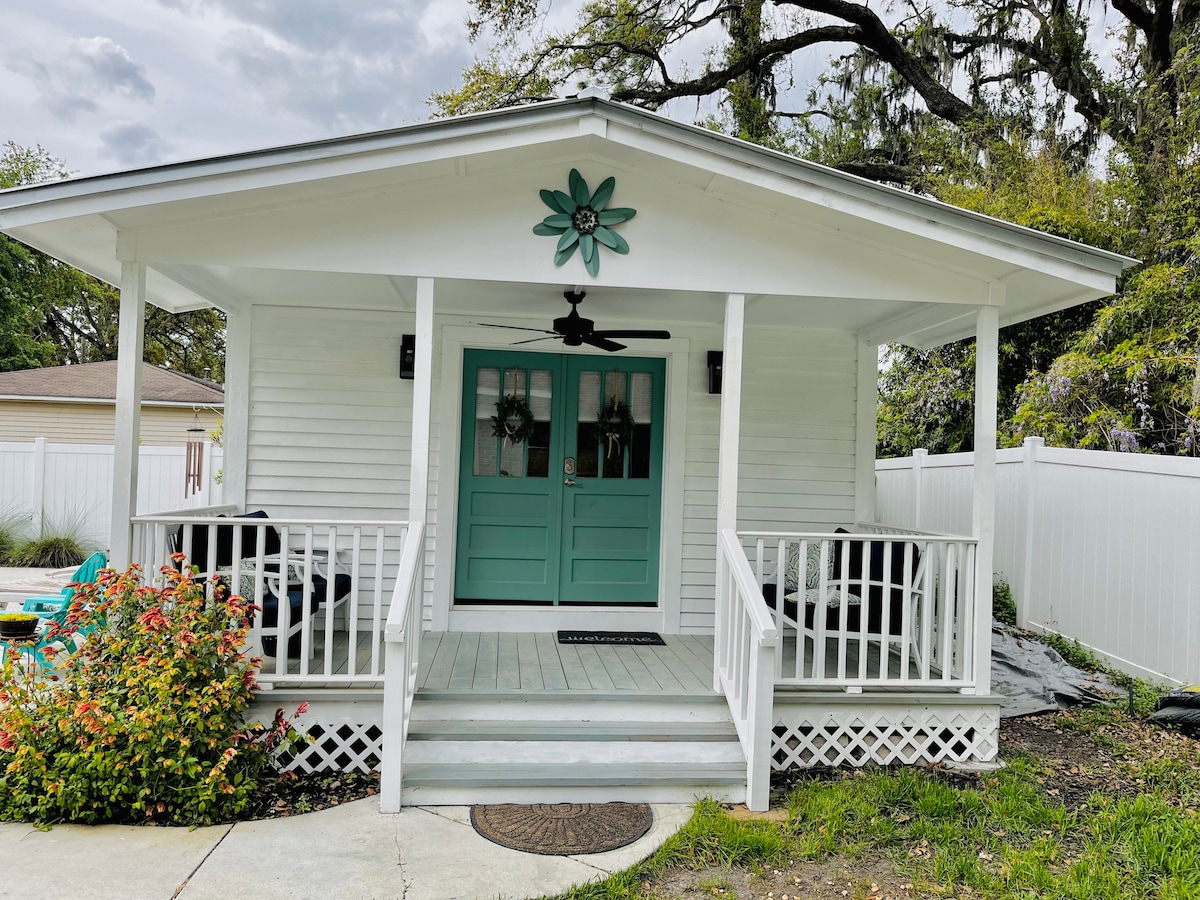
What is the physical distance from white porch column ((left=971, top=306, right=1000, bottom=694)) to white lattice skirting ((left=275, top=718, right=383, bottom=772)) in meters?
3.06

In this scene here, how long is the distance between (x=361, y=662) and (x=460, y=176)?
2.66m

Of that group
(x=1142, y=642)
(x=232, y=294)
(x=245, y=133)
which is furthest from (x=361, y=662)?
(x=245, y=133)

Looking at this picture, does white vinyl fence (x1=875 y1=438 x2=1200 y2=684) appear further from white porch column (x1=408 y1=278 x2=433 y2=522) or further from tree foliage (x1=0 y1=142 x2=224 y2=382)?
tree foliage (x1=0 y1=142 x2=224 y2=382)

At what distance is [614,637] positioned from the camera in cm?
526

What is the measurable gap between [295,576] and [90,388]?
12.1m

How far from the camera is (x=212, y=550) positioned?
12.6ft

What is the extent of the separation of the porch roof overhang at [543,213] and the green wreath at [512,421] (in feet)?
5.33

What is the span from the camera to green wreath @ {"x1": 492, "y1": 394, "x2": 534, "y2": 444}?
5512 millimetres

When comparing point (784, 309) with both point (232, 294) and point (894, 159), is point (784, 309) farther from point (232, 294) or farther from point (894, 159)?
point (894, 159)

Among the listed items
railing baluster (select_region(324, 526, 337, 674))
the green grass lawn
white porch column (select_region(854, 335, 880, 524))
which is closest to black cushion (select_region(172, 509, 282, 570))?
railing baluster (select_region(324, 526, 337, 674))

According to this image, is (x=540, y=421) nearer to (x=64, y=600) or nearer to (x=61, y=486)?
(x=64, y=600)

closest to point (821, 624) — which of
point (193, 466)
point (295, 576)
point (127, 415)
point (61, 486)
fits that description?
point (295, 576)

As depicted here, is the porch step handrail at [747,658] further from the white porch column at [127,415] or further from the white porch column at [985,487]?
the white porch column at [127,415]

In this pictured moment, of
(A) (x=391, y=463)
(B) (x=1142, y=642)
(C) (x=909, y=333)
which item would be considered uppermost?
(C) (x=909, y=333)
